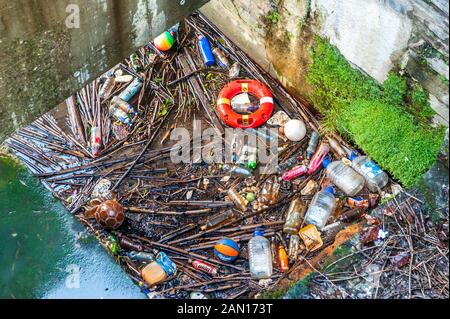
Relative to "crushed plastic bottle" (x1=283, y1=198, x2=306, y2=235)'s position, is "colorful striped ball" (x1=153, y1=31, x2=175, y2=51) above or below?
above

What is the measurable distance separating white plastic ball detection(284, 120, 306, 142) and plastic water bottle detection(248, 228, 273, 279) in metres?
1.33

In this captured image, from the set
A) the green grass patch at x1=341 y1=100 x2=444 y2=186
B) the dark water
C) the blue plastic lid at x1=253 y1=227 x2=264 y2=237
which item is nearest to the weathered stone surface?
the green grass patch at x1=341 y1=100 x2=444 y2=186

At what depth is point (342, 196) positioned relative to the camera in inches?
235

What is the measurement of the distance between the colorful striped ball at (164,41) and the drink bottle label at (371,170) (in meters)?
2.99

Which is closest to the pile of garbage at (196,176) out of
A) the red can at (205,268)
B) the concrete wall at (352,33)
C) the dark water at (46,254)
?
the red can at (205,268)

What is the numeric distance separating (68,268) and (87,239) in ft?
1.09

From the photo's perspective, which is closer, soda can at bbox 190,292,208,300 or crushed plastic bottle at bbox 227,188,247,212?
soda can at bbox 190,292,208,300

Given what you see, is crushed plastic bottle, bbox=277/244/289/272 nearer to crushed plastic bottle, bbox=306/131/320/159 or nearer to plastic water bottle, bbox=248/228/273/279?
plastic water bottle, bbox=248/228/273/279

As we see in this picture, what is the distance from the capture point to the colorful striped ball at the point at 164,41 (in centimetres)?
712

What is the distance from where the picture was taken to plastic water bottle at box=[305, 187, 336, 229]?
18.9 ft

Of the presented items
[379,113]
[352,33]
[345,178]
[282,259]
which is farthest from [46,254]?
[352,33]

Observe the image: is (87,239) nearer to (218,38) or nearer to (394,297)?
(394,297)

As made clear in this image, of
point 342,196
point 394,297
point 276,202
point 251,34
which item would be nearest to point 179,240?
point 276,202

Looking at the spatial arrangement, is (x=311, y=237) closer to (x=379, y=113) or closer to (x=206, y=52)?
(x=379, y=113)
